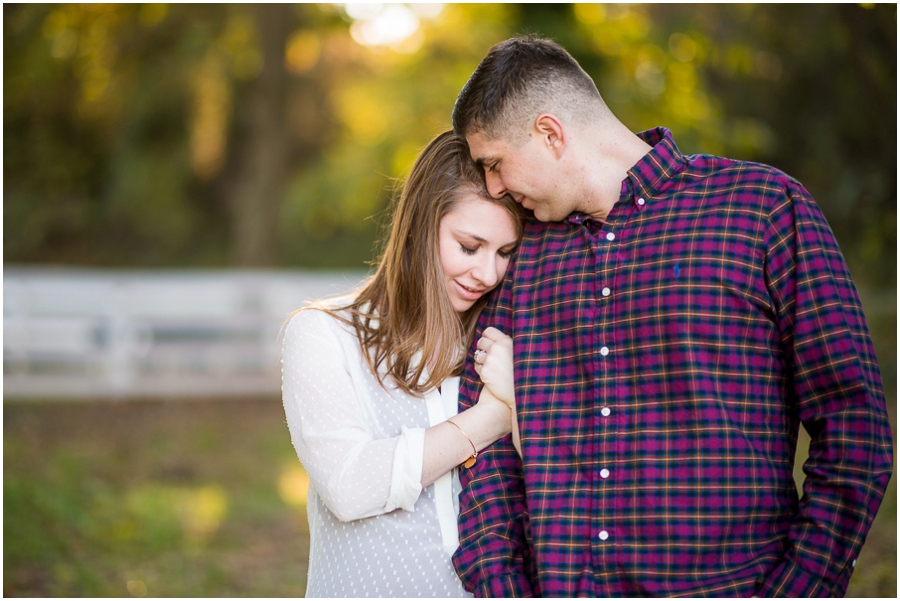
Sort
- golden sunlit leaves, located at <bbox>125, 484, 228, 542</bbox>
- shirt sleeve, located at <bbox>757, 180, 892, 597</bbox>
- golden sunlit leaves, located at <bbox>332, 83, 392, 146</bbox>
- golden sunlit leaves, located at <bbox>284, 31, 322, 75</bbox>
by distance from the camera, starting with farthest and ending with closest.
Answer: golden sunlit leaves, located at <bbox>284, 31, 322, 75</bbox>
golden sunlit leaves, located at <bbox>332, 83, 392, 146</bbox>
golden sunlit leaves, located at <bbox>125, 484, 228, 542</bbox>
shirt sleeve, located at <bbox>757, 180, 892, 597</bbox>

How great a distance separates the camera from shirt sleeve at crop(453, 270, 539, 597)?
1.91 m

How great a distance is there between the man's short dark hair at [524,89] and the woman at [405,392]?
20 centimetres

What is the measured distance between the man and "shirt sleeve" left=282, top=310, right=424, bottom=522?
0.22 meters

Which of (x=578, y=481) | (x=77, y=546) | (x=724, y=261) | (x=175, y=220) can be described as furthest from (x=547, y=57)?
(x=175, y=220)

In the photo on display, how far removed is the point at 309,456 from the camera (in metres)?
1.97

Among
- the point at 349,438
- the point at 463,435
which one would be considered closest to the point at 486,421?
the point at 463,435

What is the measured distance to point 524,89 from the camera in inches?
79.3

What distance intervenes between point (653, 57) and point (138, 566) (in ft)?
19.1

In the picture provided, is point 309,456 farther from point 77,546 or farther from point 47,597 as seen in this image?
point 77,546

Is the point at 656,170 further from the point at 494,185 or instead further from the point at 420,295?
the point at 420,295

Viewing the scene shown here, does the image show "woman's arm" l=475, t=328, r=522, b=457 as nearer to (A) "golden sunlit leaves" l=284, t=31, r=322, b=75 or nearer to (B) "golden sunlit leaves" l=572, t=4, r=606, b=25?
(B) "golden sunlit leaves" l=572, t=4, r=606, b=25

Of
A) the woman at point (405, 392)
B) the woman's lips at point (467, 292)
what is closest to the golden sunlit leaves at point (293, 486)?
the woman at point (405, 392)

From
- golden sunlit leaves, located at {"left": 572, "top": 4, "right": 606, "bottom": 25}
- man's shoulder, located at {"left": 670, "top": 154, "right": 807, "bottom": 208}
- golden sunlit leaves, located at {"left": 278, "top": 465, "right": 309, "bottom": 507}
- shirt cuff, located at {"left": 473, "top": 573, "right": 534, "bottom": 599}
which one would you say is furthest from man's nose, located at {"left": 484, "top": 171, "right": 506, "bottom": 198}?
golden sunlit leaves, located at {"left": 572, "top": 4, "right": 606, "bottom": 25}

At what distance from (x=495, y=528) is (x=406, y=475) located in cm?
27
